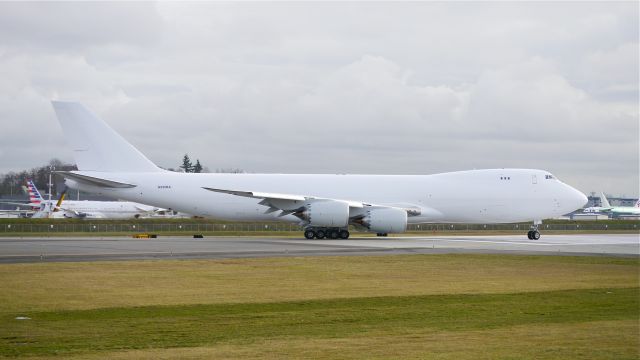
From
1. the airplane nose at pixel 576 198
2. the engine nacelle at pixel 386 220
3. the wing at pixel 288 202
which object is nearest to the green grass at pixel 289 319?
the engine nacelle at pixel 386 220

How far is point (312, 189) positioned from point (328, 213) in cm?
470

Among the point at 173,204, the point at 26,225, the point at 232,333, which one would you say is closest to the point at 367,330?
the point at 232,333

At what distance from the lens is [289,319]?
14672mm

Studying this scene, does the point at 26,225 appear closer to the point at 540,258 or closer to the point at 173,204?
the point at 173,204

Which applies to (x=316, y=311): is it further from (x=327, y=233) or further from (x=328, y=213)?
(x=327, y=233)

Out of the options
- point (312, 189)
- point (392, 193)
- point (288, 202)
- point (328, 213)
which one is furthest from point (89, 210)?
point (328, 213)

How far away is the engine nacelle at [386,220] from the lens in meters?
44.3

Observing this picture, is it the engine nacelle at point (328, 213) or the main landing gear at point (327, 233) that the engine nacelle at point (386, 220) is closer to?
the engine nacelle at point (328, 213)

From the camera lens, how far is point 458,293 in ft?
61.3

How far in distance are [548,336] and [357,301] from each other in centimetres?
500

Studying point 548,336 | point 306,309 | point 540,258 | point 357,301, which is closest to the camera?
point 548,336

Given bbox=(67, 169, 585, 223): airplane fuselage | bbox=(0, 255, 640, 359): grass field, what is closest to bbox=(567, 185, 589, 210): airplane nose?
bbox=(67, 169, 585, 223): airplane fuselage

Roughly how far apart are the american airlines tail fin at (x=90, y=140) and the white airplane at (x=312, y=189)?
59mm

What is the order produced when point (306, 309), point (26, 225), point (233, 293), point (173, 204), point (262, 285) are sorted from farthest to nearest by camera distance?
point (26, 225) → point (173, 204) → point (262, 285) → point (233, 293) → point (306, 309)
